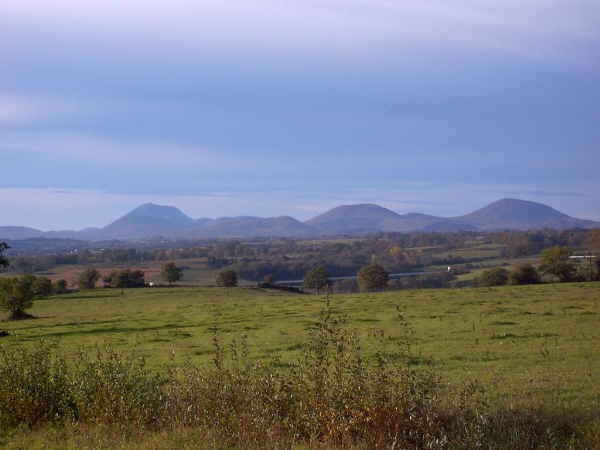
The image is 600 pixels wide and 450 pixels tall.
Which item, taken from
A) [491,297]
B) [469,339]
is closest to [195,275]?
[491,297]

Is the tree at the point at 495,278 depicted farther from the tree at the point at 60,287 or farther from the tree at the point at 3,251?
the tree at the point at 60,287

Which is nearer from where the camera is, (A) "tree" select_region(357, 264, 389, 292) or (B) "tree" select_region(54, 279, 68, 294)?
(A) "tree" select_region(357, 264, 389, 292)

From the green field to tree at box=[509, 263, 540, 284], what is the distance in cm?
1431

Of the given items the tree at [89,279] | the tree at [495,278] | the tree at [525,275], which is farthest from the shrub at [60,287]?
the tree at [525,275]

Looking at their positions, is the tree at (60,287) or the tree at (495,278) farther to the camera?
the tree at (60,287)

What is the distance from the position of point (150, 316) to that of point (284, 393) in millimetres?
33101

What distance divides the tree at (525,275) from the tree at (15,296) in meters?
49.0

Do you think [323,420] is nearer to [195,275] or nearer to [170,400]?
[170,400]

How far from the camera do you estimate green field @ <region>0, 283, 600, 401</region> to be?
1546cm

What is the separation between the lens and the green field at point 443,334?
1546 cm

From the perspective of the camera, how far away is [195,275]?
118875 mm

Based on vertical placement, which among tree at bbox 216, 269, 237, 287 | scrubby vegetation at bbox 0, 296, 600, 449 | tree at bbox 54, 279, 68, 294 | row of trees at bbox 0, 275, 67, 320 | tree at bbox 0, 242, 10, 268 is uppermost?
tree at bbox 0, 242, 10, 268

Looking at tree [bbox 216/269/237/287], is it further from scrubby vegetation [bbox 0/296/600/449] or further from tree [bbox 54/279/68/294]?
scrubby vegetation [bbox 0/296/600/449]

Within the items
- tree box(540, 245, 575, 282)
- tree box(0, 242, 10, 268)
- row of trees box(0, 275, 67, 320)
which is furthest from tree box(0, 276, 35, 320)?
tree box(540, 245, 575, 282)
